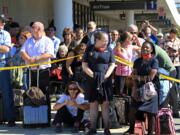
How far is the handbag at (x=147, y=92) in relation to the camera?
706 cm

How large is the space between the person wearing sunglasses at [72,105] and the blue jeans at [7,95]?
3.08 feet

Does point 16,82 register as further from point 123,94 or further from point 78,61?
point 123,94

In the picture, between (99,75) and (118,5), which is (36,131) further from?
(118,5)

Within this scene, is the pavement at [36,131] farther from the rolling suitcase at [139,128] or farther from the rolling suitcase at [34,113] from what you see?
the rolling suitcase at [139,128]

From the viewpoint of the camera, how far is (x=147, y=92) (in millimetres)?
7062

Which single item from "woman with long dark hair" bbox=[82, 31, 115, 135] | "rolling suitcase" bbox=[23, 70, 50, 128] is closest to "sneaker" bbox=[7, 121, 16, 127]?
"rolling suitcase" bbox=[23, 70, 50, 128]

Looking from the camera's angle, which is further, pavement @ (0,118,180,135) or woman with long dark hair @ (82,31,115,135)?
pavement @ (0,118,180,135)

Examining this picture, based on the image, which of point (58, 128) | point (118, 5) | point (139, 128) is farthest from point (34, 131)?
point (118, 5)

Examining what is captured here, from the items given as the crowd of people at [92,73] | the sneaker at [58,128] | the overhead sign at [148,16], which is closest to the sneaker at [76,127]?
the crowd of people at [92,73]

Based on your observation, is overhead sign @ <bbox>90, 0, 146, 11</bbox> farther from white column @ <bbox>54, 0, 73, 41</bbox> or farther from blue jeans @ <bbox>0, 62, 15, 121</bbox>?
blue jeans @ <bbox>0, 62, 15, 121</bbox>

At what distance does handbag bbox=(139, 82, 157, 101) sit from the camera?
7059mm

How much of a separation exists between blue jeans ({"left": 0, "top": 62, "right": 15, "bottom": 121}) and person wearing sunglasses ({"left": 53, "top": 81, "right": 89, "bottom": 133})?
94 cm

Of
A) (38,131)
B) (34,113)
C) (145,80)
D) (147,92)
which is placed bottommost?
(38,131)

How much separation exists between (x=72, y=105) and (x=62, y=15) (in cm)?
797
